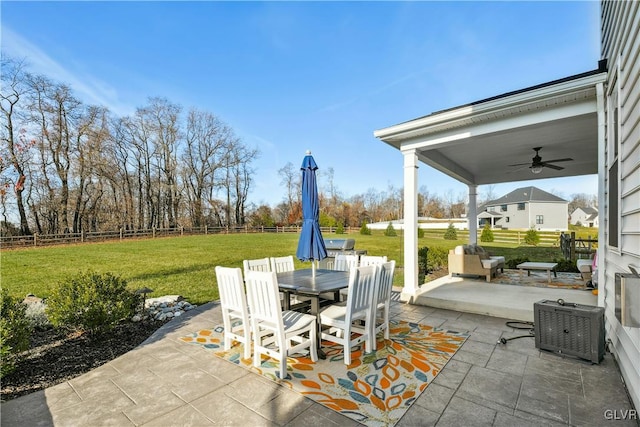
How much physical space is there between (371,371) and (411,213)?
3.07m

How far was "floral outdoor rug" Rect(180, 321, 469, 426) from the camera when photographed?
7.39 feet

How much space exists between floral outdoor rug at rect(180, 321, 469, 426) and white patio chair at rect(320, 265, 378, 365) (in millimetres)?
187

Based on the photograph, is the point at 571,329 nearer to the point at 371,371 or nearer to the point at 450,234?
the point at 371,371

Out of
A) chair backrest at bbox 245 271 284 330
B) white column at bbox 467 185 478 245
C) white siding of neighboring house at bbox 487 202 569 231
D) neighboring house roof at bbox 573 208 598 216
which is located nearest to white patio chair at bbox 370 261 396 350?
chair backrest at bbox 245 271 284 330

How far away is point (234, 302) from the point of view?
3229mm

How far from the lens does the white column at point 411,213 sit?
5250 millimetres

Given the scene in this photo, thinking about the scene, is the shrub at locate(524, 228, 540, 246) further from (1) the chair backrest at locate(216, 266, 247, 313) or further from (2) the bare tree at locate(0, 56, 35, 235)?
(2) the bare tree at locate(0, 56, 35, 235)

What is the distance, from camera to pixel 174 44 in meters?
8.38

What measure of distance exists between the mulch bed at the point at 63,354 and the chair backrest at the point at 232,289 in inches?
51.3

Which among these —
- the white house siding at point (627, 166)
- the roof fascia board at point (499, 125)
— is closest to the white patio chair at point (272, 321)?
the white house siding at point (627, 166)

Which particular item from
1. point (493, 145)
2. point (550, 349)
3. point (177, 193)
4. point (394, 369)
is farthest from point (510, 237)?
point (177, 193)

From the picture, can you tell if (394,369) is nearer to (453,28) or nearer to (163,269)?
(453,28)

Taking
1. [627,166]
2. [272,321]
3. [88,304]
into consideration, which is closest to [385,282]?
[272,321]

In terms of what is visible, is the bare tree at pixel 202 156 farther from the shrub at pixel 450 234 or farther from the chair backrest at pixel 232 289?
the chair backrest at pixel 232 289
